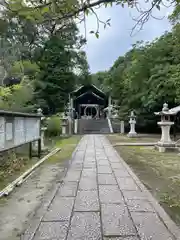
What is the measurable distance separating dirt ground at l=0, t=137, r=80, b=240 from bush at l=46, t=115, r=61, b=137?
13249 mm

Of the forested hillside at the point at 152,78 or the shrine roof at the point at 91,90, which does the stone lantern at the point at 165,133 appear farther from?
the shrine roof at the point at 91,90

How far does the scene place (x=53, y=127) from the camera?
1923cm

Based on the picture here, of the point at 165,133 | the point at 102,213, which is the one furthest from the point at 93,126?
the point at 102,213

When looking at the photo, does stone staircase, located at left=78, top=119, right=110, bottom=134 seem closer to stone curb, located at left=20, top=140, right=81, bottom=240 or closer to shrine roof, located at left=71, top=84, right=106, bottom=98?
shrine roof, located at left=71, top=84, right=106, bottom=98

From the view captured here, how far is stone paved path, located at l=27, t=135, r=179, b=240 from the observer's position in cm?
255

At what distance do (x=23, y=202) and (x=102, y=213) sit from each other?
4.00ft

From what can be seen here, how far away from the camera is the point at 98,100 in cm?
3362

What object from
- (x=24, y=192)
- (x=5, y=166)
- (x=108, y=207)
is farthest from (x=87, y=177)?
(x=5, y=166)

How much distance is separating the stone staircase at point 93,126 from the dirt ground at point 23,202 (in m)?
18.5

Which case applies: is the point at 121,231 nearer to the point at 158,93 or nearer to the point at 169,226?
the point at 169,226

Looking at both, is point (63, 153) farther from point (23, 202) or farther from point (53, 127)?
point (53, 127)

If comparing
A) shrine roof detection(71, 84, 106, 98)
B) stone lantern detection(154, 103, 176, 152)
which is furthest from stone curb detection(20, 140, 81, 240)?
shrine roof detection(71, 84, 106, 98)

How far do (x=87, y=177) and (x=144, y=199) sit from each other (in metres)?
1.70

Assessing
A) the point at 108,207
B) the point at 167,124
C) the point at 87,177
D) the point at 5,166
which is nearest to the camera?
the point at 108,207
